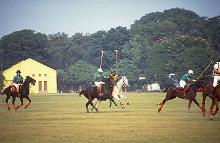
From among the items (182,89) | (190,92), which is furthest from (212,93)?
(182,89)

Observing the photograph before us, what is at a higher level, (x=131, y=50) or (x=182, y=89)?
(x=131, y=50)

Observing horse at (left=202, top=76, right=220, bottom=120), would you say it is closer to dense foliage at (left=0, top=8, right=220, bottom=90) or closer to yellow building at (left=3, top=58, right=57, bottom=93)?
dense foliage at (left=0, top=8, right=220, bottom=90)

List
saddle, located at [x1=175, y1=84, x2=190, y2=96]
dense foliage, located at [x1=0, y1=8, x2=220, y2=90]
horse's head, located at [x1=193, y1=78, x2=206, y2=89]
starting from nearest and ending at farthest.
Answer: horse's head, located at [x1=193, y1=78, x2=206, y2=89]
saddle, located at [x1=175, y1=84, x2=190, y2=96]
dense foliage, located at [x1=0, y1=8, x2=220, y2=90]

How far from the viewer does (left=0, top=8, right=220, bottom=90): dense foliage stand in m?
111

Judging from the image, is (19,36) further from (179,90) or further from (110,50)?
(179,90)

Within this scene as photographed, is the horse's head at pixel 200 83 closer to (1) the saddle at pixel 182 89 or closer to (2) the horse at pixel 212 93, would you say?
(1) the saddle at pixel 182 89

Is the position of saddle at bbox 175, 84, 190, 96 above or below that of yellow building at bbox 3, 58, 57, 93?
below

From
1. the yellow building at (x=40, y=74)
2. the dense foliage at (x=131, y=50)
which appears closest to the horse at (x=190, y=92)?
the dense foliage at (x=131, y=50)

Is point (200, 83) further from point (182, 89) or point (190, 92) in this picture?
point (182, 89)

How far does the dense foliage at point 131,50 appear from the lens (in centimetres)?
11106

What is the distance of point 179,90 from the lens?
32.9 metres

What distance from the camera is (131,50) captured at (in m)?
133

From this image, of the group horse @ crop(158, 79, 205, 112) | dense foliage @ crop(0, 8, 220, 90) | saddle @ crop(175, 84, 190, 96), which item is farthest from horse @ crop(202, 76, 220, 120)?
dense foliage @ crop(0, 8, 220, 90)

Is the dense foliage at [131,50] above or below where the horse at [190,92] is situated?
above
